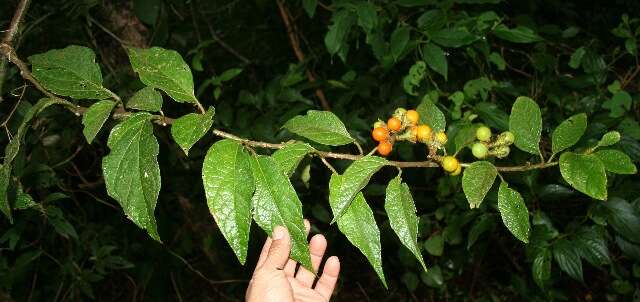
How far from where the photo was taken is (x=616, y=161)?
3.08ft

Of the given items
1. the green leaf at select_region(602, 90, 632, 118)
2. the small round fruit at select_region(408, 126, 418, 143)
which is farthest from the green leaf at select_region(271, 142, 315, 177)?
the green leaf at select_region(602, 90, 632, 118)


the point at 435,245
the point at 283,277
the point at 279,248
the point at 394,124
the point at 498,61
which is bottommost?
the point at 435,245

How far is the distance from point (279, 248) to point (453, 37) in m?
1.35

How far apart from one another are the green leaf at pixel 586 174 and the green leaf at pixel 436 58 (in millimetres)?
1005

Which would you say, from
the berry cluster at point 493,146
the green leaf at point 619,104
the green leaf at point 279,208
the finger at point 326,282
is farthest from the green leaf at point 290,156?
the green leaf at point 619,104

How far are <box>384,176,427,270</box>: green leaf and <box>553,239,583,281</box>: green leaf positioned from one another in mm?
1236

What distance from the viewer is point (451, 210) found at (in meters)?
2.53

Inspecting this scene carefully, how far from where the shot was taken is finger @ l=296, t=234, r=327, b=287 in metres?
1.30

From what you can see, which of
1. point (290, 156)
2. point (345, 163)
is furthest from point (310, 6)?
point (290, 156)

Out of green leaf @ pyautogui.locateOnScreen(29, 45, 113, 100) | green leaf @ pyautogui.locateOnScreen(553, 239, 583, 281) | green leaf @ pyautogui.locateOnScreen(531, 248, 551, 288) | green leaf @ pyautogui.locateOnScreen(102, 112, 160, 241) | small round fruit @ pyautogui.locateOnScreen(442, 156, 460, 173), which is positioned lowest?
green leaf @ pyautogui.locateOnScreen(531, 248, 551, 288)

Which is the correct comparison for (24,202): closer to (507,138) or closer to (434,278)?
(507,138)

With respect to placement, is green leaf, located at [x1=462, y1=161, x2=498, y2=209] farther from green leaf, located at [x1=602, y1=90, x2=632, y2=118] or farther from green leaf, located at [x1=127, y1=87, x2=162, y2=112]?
green leaf, located at [x1=602, y1=90, x2=632, y2=118]

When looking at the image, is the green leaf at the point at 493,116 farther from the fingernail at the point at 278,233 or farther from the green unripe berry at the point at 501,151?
the fingernail at the point at 278,233

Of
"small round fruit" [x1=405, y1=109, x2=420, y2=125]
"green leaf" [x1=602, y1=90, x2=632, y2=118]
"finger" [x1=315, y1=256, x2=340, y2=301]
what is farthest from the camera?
"green leaf" [x1=602, y1=90, x2=632, y2=118]
